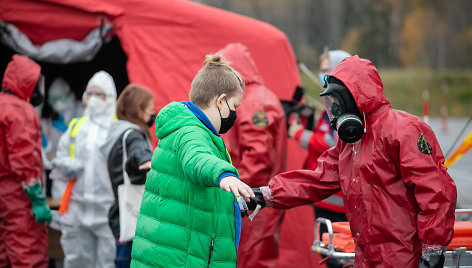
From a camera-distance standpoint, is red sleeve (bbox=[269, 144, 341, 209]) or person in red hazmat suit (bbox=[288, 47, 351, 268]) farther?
person in red hazmat suit (bbox=[288, 47, 351, 268])

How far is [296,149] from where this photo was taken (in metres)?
6.52

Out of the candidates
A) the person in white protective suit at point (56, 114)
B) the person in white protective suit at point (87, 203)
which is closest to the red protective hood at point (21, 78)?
the person in white protective suit at point (87, 203)

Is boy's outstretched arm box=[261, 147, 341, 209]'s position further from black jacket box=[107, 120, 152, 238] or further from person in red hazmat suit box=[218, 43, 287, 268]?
person in red hazmat suit box=[218, 43, 287, 268]

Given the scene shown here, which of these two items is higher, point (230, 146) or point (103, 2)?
point (103, 2)

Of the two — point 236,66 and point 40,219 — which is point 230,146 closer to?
point 236,66

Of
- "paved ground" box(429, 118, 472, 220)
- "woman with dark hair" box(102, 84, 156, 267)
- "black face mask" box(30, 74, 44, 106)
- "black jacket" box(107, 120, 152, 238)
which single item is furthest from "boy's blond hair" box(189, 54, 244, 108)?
"paved ground" box(429, 118, 472, 220)

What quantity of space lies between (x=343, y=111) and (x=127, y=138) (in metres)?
1.87

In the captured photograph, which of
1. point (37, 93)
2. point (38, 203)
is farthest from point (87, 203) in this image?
point (37, 93)

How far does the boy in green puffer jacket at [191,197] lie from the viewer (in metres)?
2.64

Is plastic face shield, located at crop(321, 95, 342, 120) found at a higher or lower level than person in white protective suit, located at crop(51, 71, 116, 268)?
higher

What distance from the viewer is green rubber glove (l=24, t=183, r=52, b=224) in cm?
490

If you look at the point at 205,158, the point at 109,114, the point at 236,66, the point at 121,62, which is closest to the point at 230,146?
the point at 236,66

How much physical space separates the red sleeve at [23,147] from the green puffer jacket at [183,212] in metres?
2.43

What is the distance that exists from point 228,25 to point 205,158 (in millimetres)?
4121
